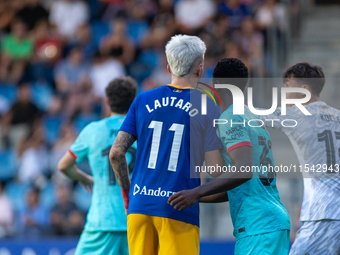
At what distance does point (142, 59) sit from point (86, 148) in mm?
7018

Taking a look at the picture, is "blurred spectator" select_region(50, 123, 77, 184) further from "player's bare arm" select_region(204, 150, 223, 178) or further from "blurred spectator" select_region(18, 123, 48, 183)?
"player's bare arm" select_region(204, 150, 223, 178)

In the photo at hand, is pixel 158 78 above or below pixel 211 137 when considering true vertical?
above

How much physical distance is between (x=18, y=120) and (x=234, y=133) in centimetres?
858

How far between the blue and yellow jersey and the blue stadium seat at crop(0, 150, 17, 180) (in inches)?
305

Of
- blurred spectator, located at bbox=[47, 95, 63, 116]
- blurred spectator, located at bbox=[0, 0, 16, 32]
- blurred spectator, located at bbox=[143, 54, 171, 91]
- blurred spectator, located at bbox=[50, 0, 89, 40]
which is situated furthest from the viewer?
blurred spectator, located at bbox=[0, 0, 16, 32]

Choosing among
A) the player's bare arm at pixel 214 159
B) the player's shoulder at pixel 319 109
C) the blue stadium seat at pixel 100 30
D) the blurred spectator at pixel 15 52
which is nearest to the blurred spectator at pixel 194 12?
the blue stadium seat at pixel 100 30

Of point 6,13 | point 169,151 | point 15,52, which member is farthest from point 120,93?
point 6,13

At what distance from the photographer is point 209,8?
38.0 feet

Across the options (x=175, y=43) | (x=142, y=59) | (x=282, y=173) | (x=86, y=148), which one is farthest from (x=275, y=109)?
(x=142, y=59)

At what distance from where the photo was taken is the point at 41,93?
11398 millimetres

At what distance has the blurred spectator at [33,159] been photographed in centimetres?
986

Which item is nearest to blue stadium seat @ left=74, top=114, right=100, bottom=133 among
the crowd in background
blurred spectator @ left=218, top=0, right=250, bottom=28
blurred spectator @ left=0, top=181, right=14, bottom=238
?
the crowd in background

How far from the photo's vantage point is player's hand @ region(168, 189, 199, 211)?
10.2 feet

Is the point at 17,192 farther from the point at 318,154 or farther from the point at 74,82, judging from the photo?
the point at 318,154
